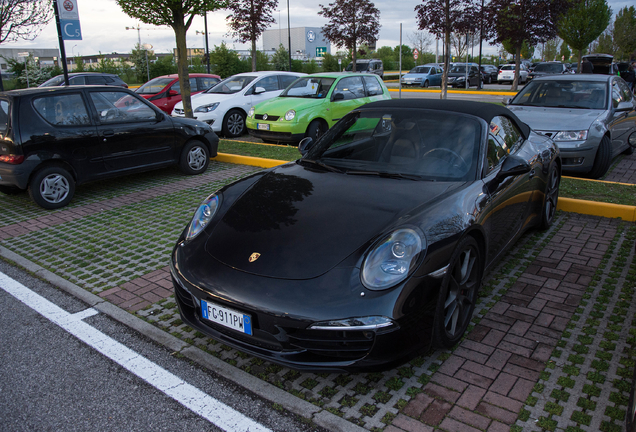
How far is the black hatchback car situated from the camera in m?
6.15

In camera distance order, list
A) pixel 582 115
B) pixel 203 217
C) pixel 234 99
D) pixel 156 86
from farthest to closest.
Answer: pixel 156 86 < pixel 234 99 < pixel 582 115 < pixel 203 217

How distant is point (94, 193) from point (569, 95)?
7.65 meters

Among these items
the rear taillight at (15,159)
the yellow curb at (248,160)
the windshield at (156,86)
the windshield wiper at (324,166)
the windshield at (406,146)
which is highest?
the windshield at (156,86)

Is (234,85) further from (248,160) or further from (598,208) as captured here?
(598,208)

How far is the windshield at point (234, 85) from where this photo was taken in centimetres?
1265

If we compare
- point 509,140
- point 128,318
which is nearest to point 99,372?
point 128,318

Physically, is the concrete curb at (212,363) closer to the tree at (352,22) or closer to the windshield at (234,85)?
the windshield at (234,85)

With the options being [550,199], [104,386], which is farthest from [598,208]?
[104,386]

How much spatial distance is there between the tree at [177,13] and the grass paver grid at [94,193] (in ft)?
9.78

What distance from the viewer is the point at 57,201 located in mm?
6492

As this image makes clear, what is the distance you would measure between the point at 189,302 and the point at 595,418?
229cm

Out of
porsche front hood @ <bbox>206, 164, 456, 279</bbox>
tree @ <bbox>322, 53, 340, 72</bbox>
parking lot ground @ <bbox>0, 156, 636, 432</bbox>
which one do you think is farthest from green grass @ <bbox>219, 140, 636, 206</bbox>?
tree @ <bbox>322, 53, 340, 72</bbox>

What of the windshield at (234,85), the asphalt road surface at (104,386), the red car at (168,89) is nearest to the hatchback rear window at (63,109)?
the asphalt road surface at (104,386)

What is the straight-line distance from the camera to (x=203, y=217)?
3.42 m
